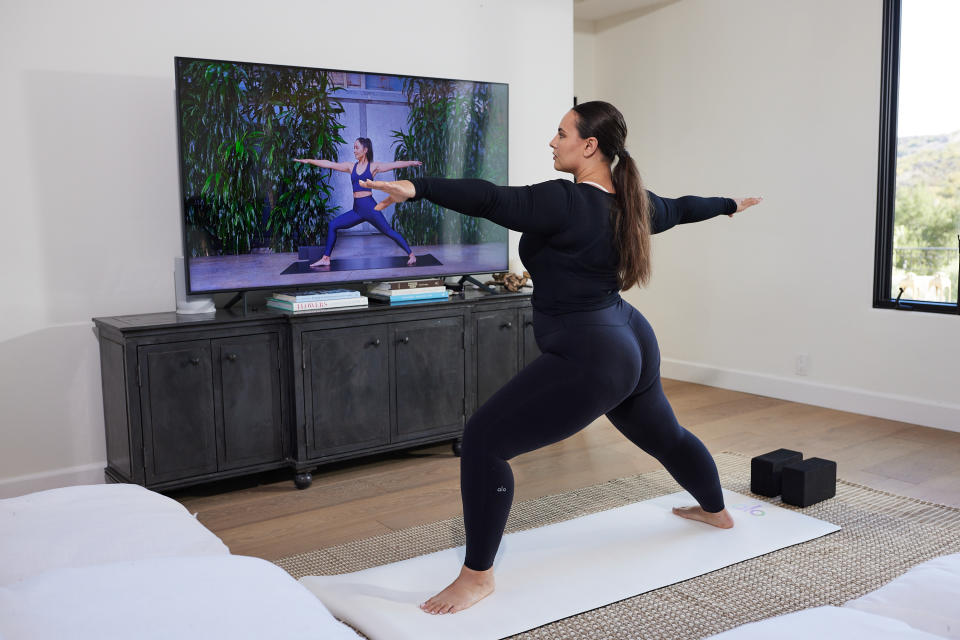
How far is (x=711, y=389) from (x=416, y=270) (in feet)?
7.51

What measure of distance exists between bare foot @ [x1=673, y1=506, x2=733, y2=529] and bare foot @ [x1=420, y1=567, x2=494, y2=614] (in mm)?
904

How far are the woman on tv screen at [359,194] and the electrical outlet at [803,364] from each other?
2581 millimetres

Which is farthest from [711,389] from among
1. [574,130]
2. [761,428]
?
[574,130]

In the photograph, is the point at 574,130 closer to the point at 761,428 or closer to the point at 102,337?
the point at 102,337

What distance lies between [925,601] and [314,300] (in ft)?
8.52

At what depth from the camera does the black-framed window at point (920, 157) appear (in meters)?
4.10

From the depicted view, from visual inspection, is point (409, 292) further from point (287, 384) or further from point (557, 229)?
point (557, 229)

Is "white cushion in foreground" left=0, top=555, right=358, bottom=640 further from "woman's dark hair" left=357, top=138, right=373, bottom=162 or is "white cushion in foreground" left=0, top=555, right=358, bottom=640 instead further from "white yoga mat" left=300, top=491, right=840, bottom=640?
"woman's dark hair" left=357, top=138, right=373, bottom=162

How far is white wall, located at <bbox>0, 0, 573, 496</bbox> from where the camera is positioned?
10.3 ft

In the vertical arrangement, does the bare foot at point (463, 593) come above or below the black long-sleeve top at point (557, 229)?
below

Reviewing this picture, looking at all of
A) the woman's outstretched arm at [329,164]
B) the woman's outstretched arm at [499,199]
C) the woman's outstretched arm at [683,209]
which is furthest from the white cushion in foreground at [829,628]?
the woman's outstretched arm at [329,164]

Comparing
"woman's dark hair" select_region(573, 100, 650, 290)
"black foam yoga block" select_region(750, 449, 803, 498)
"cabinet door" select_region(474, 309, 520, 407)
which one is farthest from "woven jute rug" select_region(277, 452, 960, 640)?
"woman's dark hair" select_region(573, 100, 650, 290)

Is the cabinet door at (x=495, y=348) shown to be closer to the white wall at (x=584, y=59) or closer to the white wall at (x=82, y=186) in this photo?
the white wall at (x=82, y=186)

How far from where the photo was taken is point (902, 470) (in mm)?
3488
